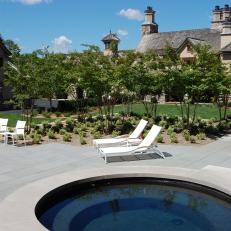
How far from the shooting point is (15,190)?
990cm

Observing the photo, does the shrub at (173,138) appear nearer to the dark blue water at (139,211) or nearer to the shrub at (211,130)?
the shrub at (211,130)

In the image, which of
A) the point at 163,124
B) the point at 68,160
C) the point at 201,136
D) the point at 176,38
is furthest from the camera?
the point at 176,38

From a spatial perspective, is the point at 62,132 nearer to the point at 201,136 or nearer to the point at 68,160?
the point at 68,160

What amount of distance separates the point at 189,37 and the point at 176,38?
23.0ft

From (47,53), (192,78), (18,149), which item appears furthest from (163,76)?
(47,53)

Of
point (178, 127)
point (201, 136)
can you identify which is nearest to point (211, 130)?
point (178, 127)

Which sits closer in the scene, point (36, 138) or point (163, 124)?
point (36, 138)

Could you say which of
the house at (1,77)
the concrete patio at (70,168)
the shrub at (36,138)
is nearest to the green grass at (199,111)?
the concrete patio at (70,168)

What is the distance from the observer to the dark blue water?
27.5 feet

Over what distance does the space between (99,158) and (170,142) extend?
4.27 m

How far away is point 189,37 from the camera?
46.2 metres

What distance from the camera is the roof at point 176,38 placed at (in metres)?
50.3

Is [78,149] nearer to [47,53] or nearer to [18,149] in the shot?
[18,149]

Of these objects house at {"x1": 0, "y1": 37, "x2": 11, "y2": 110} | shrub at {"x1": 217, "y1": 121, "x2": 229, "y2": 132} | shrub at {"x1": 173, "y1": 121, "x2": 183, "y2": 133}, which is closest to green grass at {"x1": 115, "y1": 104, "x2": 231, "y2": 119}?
shrub at {"x1": 217, "y1": 121, "x2": 229, "y2": 132}
